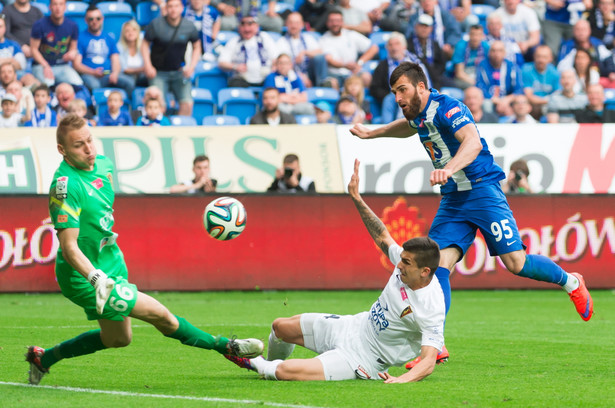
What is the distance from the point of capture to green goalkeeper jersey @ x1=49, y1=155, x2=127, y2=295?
660 cm

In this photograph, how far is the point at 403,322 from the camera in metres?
6.95

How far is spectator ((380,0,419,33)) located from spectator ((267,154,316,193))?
628 cm

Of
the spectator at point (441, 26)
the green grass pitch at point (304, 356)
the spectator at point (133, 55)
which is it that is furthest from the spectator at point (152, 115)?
the spectator at point (441, 26)

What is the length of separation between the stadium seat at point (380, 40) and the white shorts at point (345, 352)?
1369 cm

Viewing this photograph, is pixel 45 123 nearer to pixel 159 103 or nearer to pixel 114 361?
pixel 159 103

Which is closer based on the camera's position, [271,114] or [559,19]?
[271,114]

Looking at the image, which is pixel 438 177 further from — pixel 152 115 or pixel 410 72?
pixel 152 115

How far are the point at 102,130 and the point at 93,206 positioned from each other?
9.80 m

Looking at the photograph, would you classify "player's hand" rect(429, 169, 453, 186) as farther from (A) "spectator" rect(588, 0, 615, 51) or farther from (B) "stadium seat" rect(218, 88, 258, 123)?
(A) "spectator" rect(588, 0, 615, 51)

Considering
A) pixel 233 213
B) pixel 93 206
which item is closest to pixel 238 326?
pixel 233 213

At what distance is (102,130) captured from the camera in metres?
16.3

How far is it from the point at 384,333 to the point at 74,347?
2188mm

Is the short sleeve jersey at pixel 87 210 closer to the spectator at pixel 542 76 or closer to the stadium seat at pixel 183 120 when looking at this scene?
the stadium seat at pixel 183 120

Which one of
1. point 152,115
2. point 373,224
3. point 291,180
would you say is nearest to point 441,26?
point 291,180
